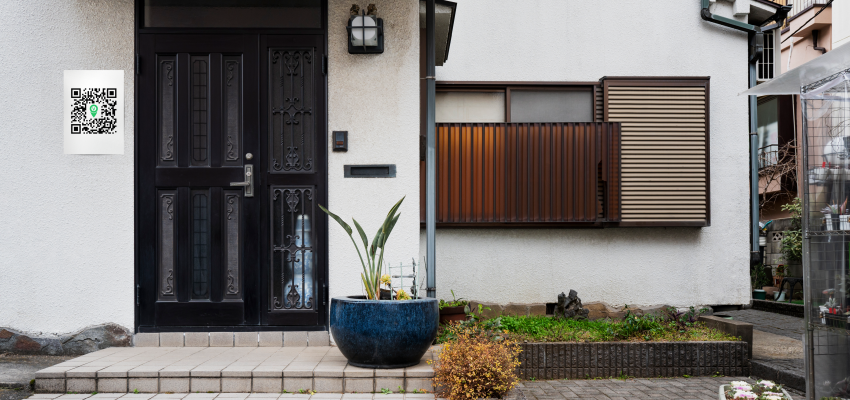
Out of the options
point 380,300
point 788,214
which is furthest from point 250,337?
point 788,214

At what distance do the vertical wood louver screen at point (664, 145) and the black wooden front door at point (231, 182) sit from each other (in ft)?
12.3

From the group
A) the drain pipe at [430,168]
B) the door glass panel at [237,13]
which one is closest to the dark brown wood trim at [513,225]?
the drain pipe at [430,168]

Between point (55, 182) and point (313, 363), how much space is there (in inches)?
105

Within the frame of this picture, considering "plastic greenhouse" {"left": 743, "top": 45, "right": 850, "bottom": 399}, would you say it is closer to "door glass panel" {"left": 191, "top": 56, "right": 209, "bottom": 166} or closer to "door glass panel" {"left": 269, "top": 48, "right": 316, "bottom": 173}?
"door glass panel" {"left": 269, "top": 48, "right": 316, "bottom": 173}

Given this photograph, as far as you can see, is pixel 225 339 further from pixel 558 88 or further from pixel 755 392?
pixel 558 88

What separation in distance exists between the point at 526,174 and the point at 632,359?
2.58m

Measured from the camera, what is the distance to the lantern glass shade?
208 inches

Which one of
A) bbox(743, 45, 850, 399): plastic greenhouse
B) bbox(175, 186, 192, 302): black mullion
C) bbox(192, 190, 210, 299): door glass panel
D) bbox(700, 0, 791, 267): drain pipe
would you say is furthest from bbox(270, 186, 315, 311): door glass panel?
bbox(700, 0, 791, 267): drain pipe

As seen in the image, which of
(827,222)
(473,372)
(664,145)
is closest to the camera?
(827,222)

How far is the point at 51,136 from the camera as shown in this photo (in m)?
5.33

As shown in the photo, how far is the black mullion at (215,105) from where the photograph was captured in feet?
17.9

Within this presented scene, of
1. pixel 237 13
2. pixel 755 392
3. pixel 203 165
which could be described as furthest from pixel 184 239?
pixel 755 392

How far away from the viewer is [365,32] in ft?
17.4

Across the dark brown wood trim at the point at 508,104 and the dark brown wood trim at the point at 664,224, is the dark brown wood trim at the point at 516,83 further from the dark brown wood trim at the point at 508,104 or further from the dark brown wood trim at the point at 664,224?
the dark brown wood trim at the point at 664,224
